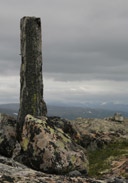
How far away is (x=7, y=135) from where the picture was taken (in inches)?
971

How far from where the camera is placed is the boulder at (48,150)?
2056 cm

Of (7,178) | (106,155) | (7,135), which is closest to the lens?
(7,178)

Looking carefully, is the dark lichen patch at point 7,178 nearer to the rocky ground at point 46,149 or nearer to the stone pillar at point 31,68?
the rocky ground at point 46,149

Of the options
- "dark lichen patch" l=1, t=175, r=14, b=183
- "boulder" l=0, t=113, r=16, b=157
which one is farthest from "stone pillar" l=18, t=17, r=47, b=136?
"dark lichen patch" l=1, t=175, r=14, b=183

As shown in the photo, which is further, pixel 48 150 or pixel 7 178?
pixel 48 150

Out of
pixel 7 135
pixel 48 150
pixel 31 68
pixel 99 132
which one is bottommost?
pixel 99 132

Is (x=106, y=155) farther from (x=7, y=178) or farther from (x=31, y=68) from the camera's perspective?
(x=7, y=178)

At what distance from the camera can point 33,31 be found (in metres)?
27.2

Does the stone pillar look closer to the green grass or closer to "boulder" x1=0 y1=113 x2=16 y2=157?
"boulder" x1=0 y1=113 x2=16 y2=157

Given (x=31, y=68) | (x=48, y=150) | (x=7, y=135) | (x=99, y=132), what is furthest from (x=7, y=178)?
(x=99, y=132)

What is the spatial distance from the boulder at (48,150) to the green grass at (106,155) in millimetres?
8186

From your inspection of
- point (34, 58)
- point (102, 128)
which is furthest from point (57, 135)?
point (102, 128)

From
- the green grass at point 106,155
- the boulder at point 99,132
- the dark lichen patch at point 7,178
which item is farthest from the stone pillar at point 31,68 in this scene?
the dark lichen patch at point 7,178

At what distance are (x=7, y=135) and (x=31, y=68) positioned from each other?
5807 millimetres
